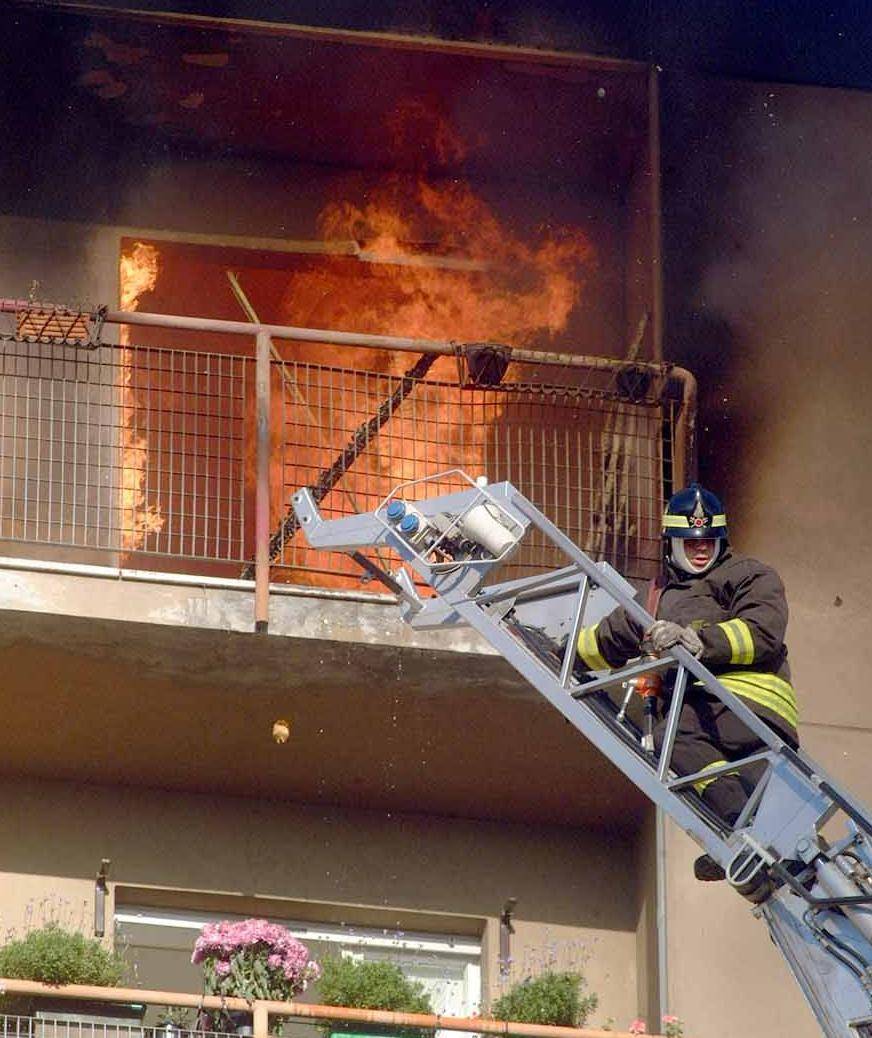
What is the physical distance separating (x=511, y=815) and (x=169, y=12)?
5.50 meters

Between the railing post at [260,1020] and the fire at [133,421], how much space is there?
13.4 ft

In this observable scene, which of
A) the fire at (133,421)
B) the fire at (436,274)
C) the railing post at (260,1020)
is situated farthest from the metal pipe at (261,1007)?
the fire at (436,274)

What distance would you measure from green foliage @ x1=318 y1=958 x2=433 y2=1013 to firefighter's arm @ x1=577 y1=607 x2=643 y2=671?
3406mm

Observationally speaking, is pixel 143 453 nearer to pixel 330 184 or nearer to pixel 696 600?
pixel 330 184

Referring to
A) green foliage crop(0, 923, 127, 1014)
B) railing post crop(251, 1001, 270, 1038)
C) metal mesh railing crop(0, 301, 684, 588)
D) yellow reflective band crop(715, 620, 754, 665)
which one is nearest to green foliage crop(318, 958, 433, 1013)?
railing post crop(251, 1001, 270, 1038)

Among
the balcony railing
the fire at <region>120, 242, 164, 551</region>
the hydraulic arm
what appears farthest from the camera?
the fire at <region>120, 242, 164, 551</region>

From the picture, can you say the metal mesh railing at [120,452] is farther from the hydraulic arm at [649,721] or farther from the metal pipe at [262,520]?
→ the hydraulic arm at [649,721]

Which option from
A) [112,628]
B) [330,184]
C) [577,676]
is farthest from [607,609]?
[330,184]

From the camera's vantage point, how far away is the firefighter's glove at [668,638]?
9.48 m

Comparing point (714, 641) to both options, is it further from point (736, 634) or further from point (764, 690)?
point (764, 690)

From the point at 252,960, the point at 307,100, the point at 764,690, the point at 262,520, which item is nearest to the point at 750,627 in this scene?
the point at 764,690

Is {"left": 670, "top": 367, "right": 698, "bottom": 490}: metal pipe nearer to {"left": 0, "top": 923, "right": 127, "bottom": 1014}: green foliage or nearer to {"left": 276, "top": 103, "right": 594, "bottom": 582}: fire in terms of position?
{"left": 276, "top": 103, "right": 594, "bottom": 582}: fire

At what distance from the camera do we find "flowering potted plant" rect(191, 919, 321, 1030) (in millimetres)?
12758

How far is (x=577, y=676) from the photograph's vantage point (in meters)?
10.0
